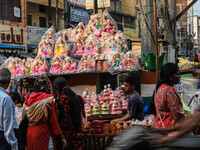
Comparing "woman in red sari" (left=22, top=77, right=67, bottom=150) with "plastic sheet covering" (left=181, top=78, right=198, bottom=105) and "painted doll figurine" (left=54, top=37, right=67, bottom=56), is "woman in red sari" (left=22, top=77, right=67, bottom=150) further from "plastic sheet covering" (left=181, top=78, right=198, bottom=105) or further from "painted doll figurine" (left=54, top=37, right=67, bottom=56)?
"plastic sheet covering" (left=181, top=78, right=198, bottom=105)

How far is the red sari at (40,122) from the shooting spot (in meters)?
4.39

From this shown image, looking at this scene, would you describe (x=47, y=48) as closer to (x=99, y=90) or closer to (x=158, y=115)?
(x=99, y=90)

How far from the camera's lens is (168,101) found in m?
3.72

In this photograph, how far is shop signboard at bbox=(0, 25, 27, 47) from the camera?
20.5 m

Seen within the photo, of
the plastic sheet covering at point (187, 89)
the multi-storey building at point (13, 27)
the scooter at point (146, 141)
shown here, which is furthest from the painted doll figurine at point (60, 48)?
the multi-storey building at point (13, 27)

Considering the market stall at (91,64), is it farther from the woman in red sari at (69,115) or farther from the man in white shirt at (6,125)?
the man in white shirt at (6,125)

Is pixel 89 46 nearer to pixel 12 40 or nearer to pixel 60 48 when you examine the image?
pixel 60 48

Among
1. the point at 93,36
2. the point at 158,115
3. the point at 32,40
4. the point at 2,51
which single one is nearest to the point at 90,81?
the point at 93,36

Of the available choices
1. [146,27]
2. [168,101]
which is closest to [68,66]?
[146,27]

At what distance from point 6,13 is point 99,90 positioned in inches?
602

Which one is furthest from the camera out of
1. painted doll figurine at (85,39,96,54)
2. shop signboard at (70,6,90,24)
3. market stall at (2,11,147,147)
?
shop signboard at (70,6,90,24)

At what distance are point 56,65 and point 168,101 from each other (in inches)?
194

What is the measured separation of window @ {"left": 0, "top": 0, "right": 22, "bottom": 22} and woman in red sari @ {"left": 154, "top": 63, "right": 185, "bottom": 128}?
62.1 ft

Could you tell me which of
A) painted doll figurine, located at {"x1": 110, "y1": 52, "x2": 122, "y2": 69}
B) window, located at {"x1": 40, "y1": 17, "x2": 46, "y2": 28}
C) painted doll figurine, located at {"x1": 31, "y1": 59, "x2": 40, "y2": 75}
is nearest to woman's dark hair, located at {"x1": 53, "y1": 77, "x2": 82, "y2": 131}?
painted doll figurine, located at {"x1": 110, "y1": 52, "x2": 122, "y2": 69}
